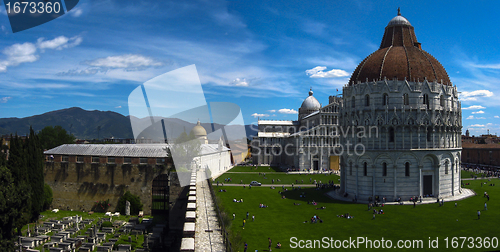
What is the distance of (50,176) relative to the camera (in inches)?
1865

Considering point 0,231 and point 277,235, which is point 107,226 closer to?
point 0,231

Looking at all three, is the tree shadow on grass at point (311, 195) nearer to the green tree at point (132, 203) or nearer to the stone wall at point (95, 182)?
the stone wall at point (95, 182)

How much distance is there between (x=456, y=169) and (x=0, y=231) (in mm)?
52541

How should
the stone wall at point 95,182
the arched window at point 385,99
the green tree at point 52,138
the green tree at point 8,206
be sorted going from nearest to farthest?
the green tree at point 8,206
the arched window at point 385,99
the stone wall at point 95,182
the green tree at point 52,138

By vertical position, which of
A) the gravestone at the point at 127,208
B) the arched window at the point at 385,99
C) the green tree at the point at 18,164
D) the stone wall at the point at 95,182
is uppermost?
the arched window at the point at 385,99

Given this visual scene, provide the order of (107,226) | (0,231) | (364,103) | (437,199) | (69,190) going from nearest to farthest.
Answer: (0,231) → (107,226) → (437,199) → (364,103) → (69,190)

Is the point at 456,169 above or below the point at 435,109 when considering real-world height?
below

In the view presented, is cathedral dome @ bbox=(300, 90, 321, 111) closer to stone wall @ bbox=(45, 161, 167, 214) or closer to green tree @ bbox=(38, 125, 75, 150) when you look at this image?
green tree @ bbox=(38, 125, 75, 150)

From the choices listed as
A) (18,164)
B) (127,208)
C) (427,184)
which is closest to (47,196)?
(18,164)

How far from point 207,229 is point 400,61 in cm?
3614

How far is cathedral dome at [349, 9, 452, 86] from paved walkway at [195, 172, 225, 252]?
2907 centimetres

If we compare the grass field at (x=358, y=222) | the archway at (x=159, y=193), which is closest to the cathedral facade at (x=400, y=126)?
the grass field at (x=358, y=222)

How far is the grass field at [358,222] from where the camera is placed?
26.7m

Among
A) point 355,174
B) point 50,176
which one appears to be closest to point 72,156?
point 50,176
